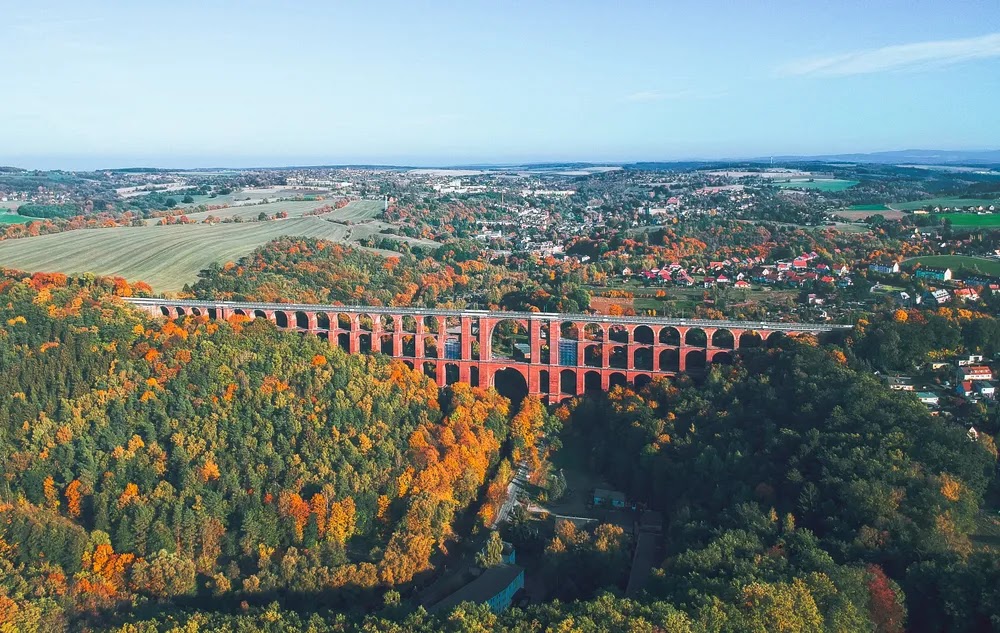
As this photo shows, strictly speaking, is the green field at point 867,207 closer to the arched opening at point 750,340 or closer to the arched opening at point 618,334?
the arched opening at point 618,334

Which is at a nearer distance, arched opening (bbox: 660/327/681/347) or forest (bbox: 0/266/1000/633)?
forest (bbox: 0/266/1000/633)

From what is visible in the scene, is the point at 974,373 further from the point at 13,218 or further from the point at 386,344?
the point at 13,218

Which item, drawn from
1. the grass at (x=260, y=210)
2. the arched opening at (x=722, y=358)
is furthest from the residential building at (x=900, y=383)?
the grass at (x=260, y=210)

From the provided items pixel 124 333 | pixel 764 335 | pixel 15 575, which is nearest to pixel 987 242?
pixel 764 335

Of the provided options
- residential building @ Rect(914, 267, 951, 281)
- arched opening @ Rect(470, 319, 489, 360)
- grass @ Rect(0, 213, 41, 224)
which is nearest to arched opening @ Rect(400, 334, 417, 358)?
arched opening @ Rect(470, 319, 489, 360)

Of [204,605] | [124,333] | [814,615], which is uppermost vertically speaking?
[124,333]

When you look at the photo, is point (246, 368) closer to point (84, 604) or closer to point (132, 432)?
point (132, 432)

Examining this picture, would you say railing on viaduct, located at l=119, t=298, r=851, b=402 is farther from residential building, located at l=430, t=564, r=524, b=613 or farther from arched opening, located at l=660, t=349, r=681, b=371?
residential building, located at l=430, t=564, r=524, b=613
